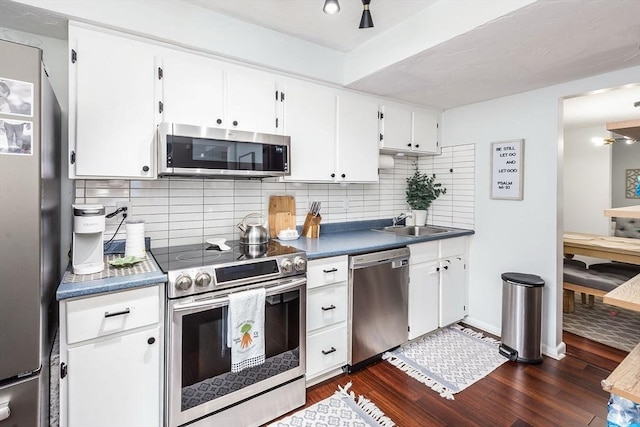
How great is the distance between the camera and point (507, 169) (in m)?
2.88

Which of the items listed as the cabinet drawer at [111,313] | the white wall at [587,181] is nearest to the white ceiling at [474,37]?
the cabinet drawer at [111,313]

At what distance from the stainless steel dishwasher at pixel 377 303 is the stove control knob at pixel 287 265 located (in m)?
0.52

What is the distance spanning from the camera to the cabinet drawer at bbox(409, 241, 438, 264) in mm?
2643

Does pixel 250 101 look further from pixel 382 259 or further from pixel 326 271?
pixel 382 259

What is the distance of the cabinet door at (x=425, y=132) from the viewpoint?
3.18 metres

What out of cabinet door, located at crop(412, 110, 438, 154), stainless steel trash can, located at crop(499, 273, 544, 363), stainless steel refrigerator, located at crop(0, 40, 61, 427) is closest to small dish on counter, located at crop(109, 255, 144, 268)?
stainless steel refrigerator, located at crop(0, 40, 61, 427)

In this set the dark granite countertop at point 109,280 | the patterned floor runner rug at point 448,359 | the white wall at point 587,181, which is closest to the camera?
the dark granite countertop at point 109,280

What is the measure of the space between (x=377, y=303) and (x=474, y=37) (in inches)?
73.0

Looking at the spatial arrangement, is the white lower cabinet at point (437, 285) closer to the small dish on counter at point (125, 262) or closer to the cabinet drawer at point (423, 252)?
the cabinet drawer at point (423, 252)

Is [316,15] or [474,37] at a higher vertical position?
[316,15]

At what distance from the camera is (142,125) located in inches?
72.0

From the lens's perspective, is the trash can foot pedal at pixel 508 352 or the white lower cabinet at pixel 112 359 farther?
the trash can foot pedal at pixel 508 352

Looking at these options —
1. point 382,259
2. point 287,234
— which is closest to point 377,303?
point 382,259

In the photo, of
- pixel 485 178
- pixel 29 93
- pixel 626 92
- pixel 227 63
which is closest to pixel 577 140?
pixel 626 92
